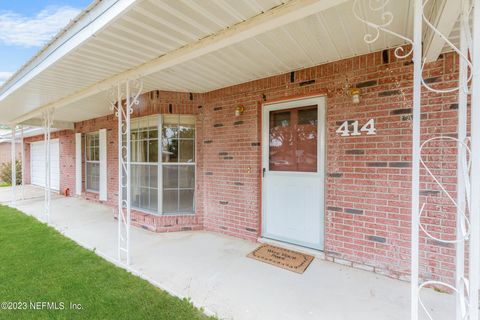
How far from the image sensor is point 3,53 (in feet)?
29.8

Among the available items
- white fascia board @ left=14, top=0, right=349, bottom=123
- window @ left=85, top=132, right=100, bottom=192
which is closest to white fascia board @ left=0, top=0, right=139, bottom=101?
white fascia board @ left=14, top=0, right=349, bottom=123

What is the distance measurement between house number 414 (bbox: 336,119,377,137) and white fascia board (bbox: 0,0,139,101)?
2.66 metres

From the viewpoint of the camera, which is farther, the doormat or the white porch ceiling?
the doormat

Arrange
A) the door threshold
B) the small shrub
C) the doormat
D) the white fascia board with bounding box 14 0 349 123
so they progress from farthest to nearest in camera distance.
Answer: the small shrub
the door threshold
the doormat
the white fascia board with bounding box 14 0 349 123

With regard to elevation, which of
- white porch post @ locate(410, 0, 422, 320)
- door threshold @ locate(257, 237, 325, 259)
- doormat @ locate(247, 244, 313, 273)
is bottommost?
doormat @ locate(247, 244, 313, 273)

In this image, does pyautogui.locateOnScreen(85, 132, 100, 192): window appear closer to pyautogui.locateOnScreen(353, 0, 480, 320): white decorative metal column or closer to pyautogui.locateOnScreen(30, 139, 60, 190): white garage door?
pyautogui.locateOnScreen(30, 139, 60, 190): white garage door

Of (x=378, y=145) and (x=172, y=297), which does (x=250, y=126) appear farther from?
(x=172, y=297)

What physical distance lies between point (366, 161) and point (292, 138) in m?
1.10

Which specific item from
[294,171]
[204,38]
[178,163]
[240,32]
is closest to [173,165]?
[178,163]

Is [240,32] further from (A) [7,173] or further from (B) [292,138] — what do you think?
(A) [7,173]

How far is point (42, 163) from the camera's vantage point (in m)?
11.7

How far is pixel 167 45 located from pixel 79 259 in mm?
3058

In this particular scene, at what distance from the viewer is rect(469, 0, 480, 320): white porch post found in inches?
49.1

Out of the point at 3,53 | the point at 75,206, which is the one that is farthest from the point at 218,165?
the point at 3,53
